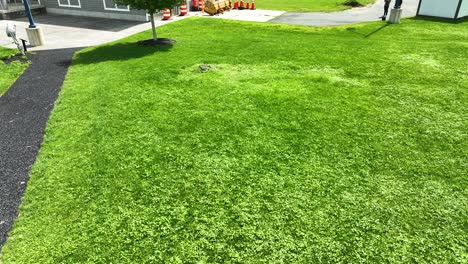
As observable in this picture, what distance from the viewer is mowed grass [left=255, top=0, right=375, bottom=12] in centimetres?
2473

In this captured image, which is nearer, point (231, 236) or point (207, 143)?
point (231, 236)

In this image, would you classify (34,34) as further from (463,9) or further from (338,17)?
(463,9)

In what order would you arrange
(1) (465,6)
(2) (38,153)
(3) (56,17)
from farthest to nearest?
(3) (56,17), (1) (465,6), (2) (38,153)

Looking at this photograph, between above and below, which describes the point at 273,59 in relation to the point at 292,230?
above

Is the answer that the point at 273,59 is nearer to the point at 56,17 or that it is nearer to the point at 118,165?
the point at 118,165

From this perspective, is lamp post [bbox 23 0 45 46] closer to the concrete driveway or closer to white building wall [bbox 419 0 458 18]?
the concrete driveway

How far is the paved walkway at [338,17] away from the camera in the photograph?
1992 centimetres

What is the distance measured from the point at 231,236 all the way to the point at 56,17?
932 inches

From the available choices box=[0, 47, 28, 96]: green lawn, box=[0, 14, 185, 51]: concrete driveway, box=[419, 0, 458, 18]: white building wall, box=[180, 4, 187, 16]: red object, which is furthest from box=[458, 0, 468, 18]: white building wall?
box=[0, 47, 28, 96]: green lawn

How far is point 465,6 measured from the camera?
19.1 m

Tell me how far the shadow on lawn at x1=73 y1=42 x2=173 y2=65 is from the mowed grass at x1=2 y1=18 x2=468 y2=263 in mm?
1444

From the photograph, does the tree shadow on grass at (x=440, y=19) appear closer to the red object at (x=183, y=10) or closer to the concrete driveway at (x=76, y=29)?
the red object at (x=183, y=10)

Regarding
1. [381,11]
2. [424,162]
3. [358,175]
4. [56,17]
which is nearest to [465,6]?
[381,11]

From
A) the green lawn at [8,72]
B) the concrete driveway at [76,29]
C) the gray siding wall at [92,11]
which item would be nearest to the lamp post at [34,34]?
the concrete driveway at [76,29]
